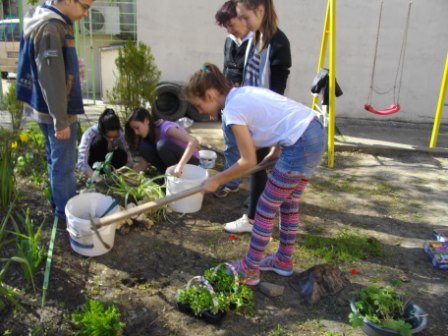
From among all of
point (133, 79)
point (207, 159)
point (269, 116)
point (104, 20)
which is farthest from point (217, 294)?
point (104, 20)

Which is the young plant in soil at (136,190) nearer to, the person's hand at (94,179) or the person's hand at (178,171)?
the person's hand at (94,179)

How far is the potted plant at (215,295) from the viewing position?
2.36 meters

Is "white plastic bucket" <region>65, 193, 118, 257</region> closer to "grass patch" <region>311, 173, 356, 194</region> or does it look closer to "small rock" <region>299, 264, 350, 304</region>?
"small rock" <region>299, 264, 350, 304</region>

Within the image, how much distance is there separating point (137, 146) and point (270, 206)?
6.55 feet

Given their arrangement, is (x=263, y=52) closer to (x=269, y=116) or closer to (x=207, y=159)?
(x=269, y=116)

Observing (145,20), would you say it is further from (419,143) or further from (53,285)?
(53,285)

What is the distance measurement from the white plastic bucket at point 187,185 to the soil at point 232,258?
0.29 ft

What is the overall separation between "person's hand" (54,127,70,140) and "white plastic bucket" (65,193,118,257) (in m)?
0.43

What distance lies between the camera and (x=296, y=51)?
6520mm

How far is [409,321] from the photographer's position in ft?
7.71

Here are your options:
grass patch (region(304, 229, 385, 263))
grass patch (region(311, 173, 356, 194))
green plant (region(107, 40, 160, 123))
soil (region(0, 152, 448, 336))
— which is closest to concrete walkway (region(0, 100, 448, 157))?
green plant (region(107, 40, 160, 123))

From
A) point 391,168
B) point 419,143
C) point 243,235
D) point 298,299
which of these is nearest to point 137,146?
point 243,235

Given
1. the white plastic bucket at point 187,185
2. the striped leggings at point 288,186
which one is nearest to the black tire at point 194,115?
the white plastic bucket at point 187,185

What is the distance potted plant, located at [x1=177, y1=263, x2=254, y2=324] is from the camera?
2355 mm
